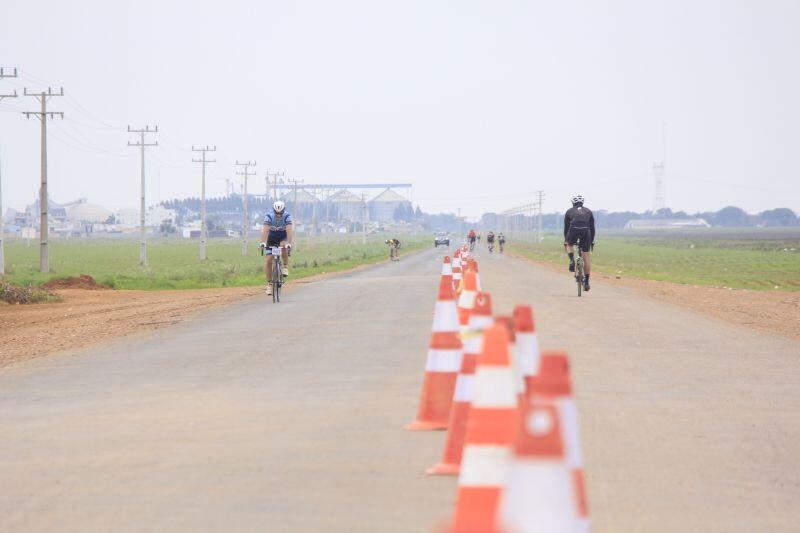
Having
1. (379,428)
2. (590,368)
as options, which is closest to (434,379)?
(379,428)

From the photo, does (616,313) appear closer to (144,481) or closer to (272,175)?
(144,481)

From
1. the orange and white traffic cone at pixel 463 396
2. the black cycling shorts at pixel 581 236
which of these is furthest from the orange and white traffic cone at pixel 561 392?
the black cycling shorts at pixel 581 236

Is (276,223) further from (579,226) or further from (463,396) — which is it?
(463,396)

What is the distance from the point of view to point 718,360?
13617mm

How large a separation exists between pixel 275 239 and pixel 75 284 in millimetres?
16183

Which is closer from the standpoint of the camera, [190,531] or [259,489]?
[190,531]

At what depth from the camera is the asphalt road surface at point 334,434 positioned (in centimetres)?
656

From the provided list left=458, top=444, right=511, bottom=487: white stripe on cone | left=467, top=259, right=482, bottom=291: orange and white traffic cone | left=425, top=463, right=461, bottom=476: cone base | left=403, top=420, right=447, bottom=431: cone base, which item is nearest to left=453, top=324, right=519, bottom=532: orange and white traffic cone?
left=458, top=444, right=511, bottom=487: white stripe on cone

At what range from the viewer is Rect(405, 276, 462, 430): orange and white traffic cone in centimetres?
843

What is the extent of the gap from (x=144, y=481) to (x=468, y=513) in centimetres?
327

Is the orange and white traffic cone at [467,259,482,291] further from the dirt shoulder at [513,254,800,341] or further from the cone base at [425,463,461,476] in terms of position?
the dirt shoulder at [513,254,800,341]

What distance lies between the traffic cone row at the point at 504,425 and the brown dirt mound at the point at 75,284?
29.7m

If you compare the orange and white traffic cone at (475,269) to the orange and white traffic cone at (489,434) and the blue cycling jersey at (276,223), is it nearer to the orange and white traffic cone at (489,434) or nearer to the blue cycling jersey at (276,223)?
the orange and white traffic cone at (489,434)

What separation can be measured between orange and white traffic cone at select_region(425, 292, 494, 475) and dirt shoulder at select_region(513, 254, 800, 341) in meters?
10.5
